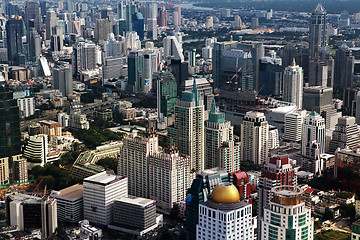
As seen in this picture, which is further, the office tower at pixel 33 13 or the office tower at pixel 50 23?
the office tower at pixel 33 13

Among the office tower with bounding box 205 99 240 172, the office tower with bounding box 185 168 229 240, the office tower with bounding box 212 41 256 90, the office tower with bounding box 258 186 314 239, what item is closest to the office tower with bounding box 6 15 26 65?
the office tower with bounding box 212 41 256 90

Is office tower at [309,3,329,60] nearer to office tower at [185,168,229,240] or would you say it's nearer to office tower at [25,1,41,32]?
office tower at [185,168,229,240]

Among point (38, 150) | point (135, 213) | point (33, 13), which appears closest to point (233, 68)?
point (38, 150)

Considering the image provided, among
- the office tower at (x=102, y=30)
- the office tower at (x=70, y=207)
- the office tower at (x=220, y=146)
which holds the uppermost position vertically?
the office tower at (x=102, y=30)

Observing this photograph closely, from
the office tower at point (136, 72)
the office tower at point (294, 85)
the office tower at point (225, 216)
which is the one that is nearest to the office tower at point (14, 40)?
the office tower at point (136, 72)

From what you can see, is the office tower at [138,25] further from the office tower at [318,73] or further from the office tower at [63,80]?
the office tower at [318,73]

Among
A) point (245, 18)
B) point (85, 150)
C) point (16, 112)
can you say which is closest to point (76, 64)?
point (85, 150)
